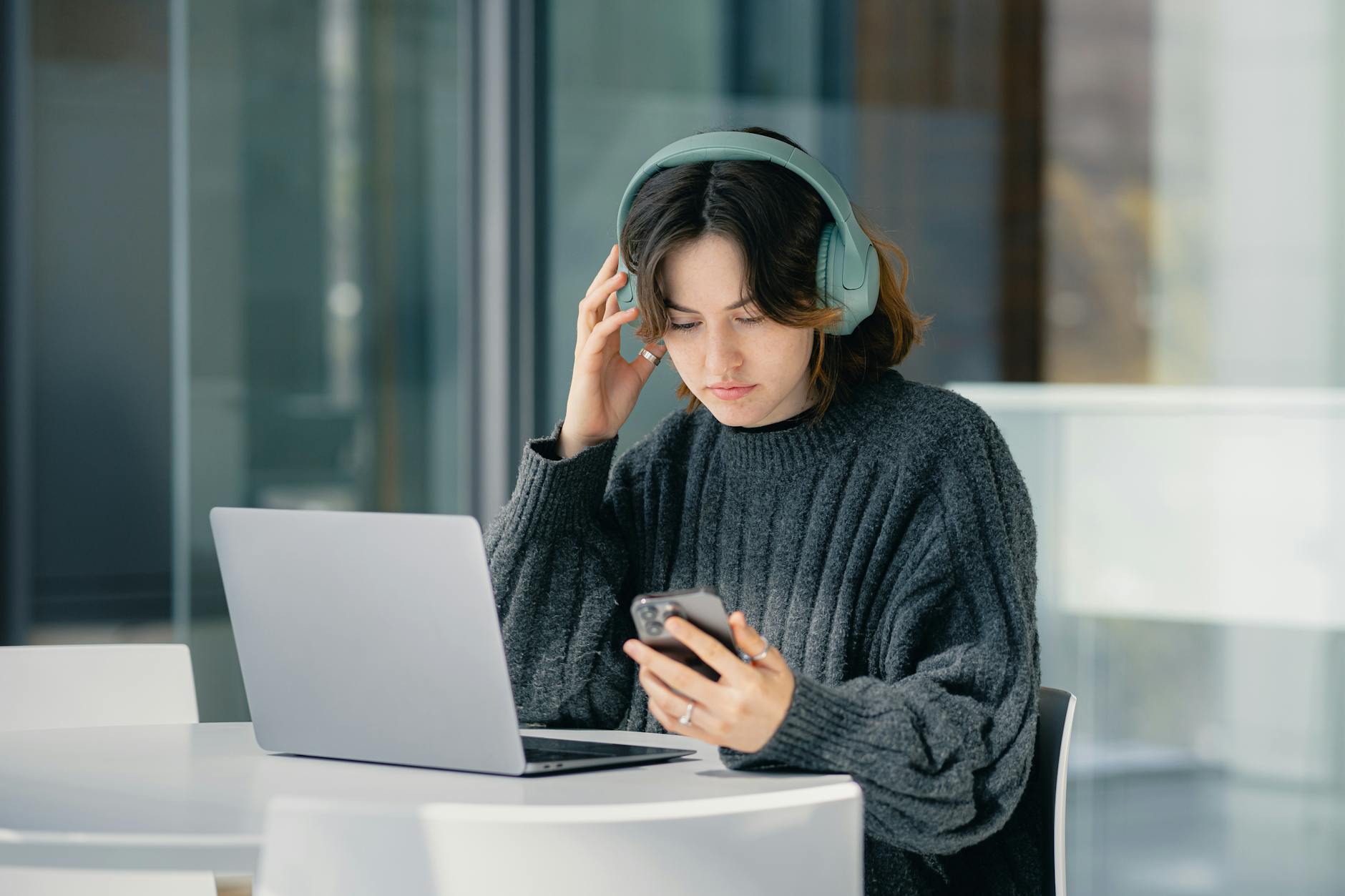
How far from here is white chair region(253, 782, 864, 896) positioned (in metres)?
0.77

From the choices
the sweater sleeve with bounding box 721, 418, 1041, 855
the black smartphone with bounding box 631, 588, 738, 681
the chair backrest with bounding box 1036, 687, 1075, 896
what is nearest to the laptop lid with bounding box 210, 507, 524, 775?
the black smartphone with bounding box 631, 588, 738, 681

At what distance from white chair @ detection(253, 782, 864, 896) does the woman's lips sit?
586mm

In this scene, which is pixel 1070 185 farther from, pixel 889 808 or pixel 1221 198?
pixel 889 808

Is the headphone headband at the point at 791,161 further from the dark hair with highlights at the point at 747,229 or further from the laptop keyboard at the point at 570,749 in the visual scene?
the laptop keyboard at the point at 570,749

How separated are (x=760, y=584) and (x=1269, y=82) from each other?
131 cm

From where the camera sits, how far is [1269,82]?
2.20 meters

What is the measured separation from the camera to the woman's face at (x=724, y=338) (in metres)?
1.33

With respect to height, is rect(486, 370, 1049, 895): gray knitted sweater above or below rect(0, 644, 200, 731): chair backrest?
above

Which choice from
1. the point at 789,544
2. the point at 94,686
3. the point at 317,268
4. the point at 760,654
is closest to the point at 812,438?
the point at 789,544

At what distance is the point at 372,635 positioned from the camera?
1069 mm

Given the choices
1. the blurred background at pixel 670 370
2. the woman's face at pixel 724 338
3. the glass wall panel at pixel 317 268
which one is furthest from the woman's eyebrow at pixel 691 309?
the glass wall panel at pixel 317 268

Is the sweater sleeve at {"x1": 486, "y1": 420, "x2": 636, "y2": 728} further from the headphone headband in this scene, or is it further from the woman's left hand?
the woman's left hand

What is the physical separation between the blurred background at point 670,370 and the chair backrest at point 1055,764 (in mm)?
1008

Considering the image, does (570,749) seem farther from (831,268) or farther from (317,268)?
(317,268)
